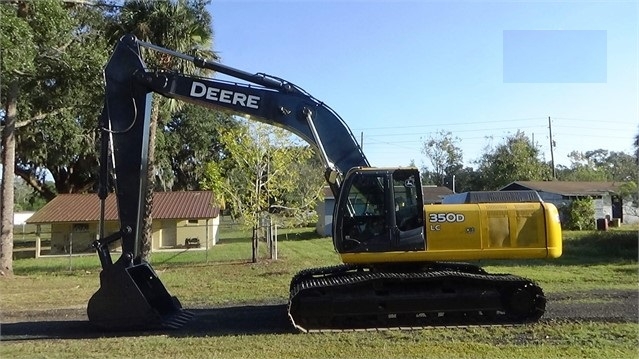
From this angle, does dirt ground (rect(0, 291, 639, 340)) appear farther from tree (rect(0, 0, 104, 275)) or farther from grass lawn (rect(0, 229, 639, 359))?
tree (rect(0, 0, 104, 275))

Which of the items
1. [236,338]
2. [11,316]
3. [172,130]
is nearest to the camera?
[236,338]

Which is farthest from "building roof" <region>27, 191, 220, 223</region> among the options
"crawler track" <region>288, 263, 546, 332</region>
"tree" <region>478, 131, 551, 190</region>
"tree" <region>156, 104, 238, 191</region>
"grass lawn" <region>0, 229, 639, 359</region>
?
"tree" <region>478, 131, 551, 190</region>

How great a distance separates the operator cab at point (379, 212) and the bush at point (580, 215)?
94.2 ft

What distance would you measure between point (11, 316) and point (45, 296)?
2.92 meters

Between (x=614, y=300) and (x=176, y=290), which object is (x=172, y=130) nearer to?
(x=176, y=290)

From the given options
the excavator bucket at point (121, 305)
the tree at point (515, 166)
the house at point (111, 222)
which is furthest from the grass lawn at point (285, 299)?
the tree at point (515, 166)

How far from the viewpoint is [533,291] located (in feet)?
28.7

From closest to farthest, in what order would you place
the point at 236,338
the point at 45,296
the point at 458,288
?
the point at 236,338 < the point at 458,288 < the point at 45,296

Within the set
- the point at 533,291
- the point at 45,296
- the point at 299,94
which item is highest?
the point at 299,94

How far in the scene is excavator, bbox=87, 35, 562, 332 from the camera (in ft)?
28.0

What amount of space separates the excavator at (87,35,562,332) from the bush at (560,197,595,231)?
2760 cm

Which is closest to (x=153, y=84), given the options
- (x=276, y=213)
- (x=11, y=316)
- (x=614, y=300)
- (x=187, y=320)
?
(x=187, y=320)

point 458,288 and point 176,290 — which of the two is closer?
point 458,288

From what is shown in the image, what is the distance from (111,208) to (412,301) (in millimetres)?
22137
